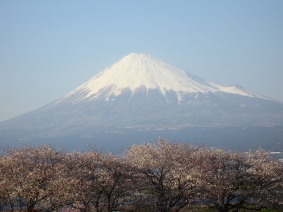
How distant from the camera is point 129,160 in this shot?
23.4 metres

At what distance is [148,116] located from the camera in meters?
156

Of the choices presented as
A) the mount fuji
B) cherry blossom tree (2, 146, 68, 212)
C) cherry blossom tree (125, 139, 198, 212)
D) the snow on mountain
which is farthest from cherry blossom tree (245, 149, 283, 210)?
the snow on mountain

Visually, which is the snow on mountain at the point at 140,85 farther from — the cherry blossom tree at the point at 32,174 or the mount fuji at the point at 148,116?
the cherry blossom tree at the point at 32,174

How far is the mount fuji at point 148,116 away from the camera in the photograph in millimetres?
128750

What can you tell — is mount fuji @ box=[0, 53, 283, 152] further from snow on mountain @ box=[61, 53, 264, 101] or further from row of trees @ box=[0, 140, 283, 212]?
row of trees @ box=[0, 140, 283, 212]

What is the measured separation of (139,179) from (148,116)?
13361 centimetres

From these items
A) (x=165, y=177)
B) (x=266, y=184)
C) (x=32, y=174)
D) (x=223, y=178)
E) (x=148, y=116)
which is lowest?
(x=148, y=116)

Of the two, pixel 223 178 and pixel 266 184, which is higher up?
pixel 223 178

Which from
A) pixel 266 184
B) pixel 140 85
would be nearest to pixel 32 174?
pixel 266 184

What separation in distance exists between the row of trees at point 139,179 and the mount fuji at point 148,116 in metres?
85.1

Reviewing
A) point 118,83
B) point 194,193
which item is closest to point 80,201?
point 194,193

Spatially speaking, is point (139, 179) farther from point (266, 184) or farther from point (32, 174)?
point (266, 184)

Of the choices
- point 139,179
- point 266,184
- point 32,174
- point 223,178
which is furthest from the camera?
point 266,184

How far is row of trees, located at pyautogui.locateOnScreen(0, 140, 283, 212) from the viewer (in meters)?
19.4
